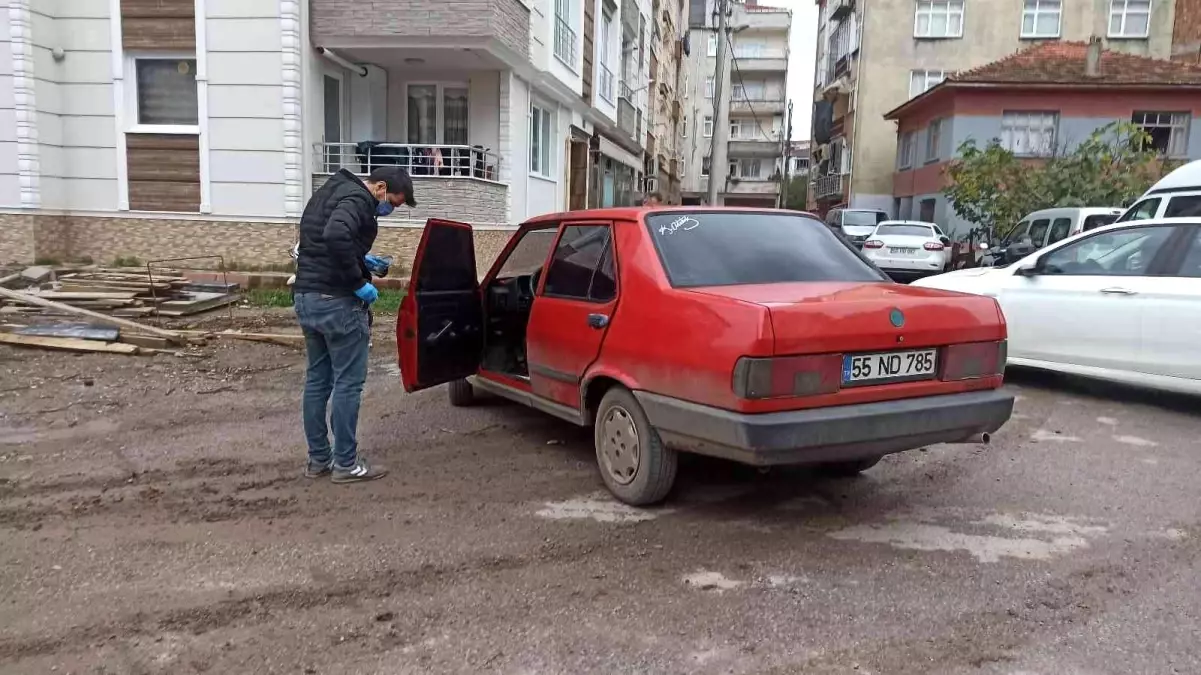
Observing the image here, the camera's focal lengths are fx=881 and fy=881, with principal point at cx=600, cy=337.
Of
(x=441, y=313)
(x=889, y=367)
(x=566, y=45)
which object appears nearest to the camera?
(x=889, y=367)

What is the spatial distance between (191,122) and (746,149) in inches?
2120

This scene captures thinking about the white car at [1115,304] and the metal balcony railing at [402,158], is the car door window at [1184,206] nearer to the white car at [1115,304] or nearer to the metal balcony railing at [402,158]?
the white car at [1115,304]

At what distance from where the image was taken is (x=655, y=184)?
3978 centimetres

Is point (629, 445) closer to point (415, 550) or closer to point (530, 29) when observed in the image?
point (415, 550)

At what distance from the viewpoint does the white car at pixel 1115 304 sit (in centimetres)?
652

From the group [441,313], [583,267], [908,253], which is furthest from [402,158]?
[583,267]

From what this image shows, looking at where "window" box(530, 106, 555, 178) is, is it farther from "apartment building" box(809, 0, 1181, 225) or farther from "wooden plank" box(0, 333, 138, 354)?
"apartment building" box(809, 0, 1181, 225)

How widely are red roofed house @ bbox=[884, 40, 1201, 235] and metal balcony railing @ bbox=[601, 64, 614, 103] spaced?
11.2 meters

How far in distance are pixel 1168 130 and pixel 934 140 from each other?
278 inches

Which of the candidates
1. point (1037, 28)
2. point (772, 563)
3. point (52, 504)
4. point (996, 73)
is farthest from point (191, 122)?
point (1037, 28)

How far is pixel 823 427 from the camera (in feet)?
12.3

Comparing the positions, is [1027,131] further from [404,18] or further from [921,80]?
[404,18]

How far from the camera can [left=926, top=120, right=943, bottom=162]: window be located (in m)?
30.0

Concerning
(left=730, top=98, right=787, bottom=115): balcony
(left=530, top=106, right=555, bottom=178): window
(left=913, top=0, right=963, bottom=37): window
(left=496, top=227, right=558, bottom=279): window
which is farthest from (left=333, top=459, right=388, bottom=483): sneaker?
(left=730, top=98, right=787, bottom=115): balcony
